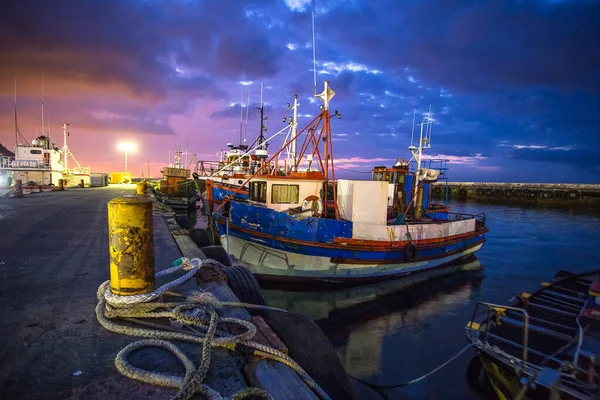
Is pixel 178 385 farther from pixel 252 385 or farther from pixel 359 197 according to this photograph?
pixel 359 197

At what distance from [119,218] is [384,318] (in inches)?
377

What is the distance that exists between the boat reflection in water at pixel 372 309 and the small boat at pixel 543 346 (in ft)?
8.83

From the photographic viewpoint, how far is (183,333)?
2562 millimetres

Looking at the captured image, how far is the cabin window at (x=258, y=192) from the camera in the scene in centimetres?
1348

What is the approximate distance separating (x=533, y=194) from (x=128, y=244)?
70354 mm

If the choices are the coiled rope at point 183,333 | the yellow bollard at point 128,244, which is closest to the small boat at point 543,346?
the coiled rope at point 183,333

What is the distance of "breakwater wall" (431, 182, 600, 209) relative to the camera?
52094mm

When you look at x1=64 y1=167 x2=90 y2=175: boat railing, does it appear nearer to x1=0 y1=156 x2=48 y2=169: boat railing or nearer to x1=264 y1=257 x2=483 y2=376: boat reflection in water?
x1=0 y1=156 x2=48 y2=169: boat railing

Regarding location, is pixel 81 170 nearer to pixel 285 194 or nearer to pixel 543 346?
pixel 285 194

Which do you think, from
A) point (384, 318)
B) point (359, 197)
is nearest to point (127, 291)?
point (384, 318)

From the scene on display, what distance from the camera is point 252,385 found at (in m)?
2.22

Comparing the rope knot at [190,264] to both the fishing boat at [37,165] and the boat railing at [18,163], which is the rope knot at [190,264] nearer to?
the fishing boat at [37,165]

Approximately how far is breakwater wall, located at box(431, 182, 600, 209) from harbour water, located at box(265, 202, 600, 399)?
132ft

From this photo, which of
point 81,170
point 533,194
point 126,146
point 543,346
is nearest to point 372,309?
point 543,346
